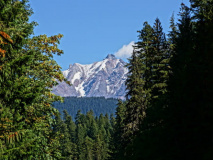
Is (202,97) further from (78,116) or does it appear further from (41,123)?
(78,116)

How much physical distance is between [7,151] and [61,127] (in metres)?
109

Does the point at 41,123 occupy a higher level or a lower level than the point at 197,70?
lower

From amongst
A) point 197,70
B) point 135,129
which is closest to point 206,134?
point 197,70

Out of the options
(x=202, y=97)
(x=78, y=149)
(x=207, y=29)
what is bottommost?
(x=78, y=149)

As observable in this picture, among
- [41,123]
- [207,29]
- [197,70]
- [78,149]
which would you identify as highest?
[207,29]

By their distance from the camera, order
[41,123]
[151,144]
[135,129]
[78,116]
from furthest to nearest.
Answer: [78,116] < [135,129] < [151,144] < [41,123]

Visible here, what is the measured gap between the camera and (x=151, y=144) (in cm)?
1791

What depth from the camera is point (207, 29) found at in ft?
48.9

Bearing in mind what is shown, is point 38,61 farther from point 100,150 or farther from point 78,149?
point 78,149

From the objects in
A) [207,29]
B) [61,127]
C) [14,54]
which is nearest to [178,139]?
[207,29]

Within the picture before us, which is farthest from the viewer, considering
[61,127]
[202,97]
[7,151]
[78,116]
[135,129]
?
[78,116]

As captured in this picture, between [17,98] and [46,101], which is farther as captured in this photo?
[46,101]

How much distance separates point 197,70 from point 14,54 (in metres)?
8.43

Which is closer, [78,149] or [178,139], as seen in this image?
[178,139]
